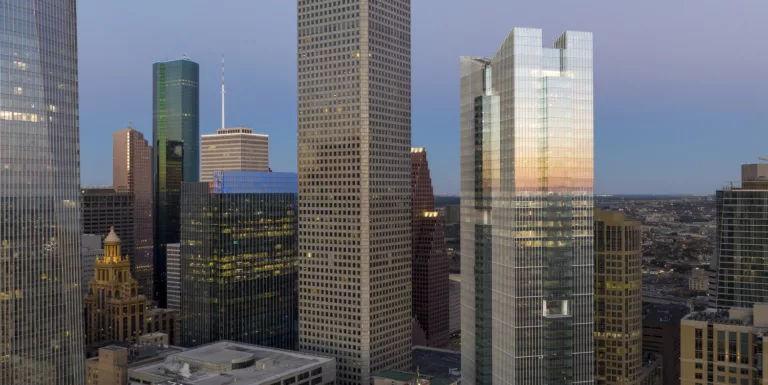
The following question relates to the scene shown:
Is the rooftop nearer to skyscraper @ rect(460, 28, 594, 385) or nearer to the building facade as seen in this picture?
the building facade

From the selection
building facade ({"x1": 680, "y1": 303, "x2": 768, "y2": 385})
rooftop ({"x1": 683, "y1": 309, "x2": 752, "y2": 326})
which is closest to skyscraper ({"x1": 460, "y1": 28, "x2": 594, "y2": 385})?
rooftop ({"x1": 683, "y1": 309, "x2": 752, "y2": 326})

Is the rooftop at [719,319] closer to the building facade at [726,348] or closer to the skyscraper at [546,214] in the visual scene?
the building facade at [726,348]

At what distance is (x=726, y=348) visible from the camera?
160750mm

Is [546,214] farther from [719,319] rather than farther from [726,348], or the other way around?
[726,348]

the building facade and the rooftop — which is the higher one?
the rooftop

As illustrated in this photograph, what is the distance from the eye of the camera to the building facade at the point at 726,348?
157 m

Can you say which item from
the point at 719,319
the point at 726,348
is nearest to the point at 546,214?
the point at 719,319

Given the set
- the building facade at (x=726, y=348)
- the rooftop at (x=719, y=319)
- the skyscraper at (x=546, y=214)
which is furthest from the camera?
the skyscraper at (x=546, y=214)

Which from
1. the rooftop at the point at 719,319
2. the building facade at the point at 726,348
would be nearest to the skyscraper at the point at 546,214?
the rooftop at the point at 719,319

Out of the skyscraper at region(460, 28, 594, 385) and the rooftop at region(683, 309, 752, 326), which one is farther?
Result: the skyscraper at region(460, 28, 594, 385)

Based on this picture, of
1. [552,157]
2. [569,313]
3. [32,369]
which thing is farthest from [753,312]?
[32,369]

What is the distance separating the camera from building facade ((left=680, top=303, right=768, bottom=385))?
157m

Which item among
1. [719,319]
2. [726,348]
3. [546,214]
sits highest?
[546,214]

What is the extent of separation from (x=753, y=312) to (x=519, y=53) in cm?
8594
